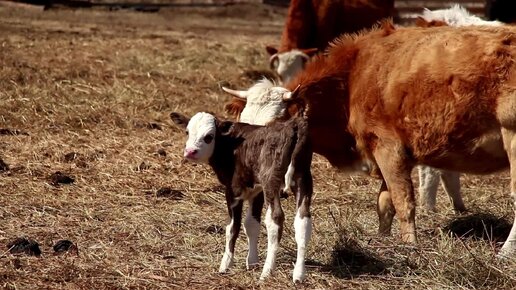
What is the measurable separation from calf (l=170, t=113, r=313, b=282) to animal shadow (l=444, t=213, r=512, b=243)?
6.47 ft

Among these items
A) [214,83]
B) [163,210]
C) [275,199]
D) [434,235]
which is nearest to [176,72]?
[214,83]

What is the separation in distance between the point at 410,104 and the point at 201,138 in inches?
74.2

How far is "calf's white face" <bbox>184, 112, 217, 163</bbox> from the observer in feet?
21.9

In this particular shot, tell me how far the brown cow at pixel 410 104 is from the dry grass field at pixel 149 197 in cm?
50

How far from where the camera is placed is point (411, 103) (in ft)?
25.8

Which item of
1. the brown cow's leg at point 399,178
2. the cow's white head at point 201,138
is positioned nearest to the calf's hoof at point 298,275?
the cow's white head at point 201,138

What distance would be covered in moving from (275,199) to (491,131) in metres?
1.94

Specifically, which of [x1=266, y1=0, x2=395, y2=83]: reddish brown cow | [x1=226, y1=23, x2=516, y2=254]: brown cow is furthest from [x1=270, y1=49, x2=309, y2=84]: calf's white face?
[x1=226, y1=23, x2=516, y2=254]: brown cow

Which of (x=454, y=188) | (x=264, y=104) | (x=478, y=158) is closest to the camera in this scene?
(x=478, y=158)

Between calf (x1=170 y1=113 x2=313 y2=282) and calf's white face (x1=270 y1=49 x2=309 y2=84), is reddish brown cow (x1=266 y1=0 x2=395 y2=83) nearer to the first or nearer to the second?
calf's white face (x1=270 y1=49 x2=309 y2=84)

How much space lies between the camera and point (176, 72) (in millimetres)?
14727

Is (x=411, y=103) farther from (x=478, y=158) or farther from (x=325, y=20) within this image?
(x=325, y=20)

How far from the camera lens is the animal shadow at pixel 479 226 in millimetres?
8312

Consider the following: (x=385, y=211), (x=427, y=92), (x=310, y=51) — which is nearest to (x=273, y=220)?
(x=427, y=92)
